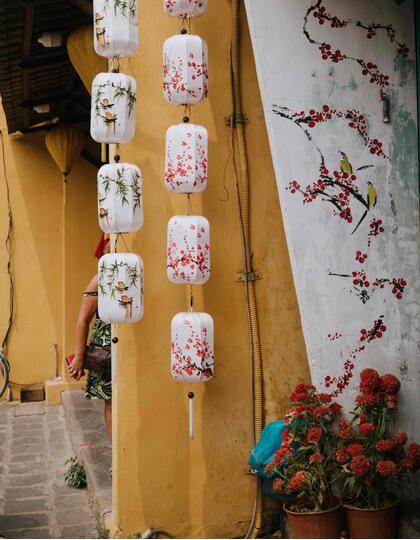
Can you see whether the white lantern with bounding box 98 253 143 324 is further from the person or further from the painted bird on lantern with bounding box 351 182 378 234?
the painted bird on lantern with bounding box 351 182 378 234

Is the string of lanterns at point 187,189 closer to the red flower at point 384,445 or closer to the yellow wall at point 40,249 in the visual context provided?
the red flower at point 384,445

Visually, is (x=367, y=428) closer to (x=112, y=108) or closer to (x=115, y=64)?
(x=112, y=108)

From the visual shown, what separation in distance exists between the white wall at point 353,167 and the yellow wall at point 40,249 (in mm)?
5724

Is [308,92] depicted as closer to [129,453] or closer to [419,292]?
[419,292]

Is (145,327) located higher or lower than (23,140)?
lower

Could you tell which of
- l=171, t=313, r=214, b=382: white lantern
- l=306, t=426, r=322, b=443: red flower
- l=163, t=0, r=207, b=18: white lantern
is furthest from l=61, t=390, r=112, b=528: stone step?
l=163, t=0, r=207, b=18: white lantern

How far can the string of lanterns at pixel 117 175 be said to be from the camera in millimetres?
4695

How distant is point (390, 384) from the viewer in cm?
466

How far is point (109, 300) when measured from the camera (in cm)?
471

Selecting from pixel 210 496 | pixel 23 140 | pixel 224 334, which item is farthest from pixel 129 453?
pixel 23 140

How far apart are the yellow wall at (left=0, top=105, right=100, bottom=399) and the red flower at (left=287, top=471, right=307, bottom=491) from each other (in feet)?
19.6

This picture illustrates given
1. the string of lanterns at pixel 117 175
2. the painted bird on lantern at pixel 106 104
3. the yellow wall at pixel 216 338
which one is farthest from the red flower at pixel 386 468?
the painted bird on lantern at pixel 106 104

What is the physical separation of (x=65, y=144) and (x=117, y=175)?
5092 millimetres

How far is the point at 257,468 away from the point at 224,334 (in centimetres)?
91
